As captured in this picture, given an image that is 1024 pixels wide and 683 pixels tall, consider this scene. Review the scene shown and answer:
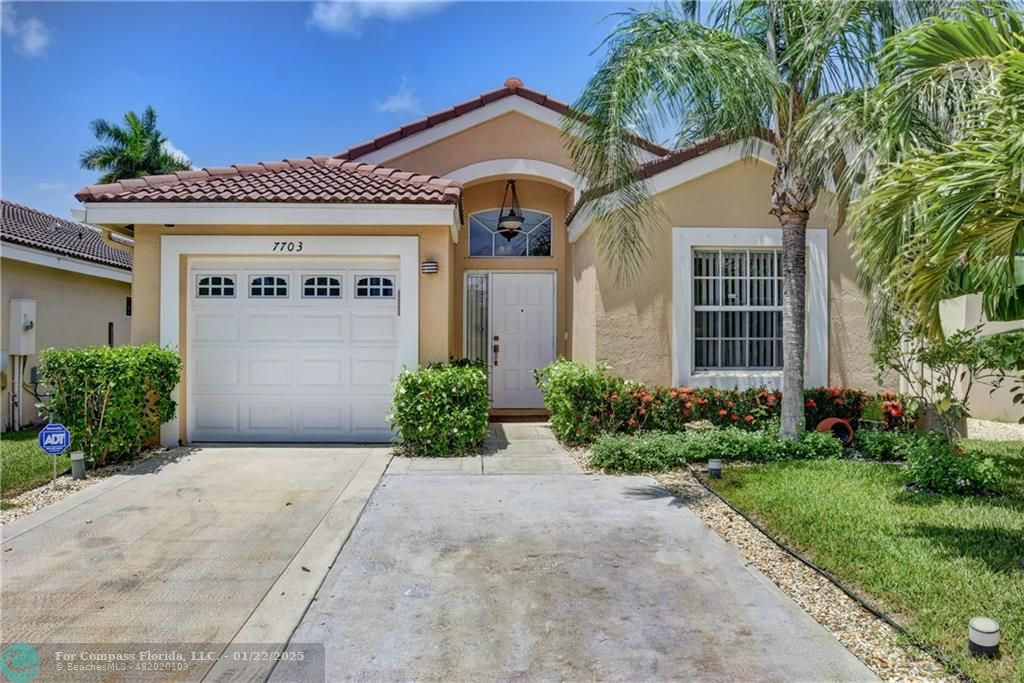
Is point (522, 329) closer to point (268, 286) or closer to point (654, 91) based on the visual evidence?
point (268, 286)

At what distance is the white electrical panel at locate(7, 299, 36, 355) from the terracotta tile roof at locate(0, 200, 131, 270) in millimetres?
1115

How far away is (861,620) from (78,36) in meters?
12.8

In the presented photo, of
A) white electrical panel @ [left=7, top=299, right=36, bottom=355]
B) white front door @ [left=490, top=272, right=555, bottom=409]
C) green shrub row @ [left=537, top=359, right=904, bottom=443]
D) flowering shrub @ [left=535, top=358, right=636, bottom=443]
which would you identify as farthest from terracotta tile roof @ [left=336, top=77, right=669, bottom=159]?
white electrical panel @ [left=7, top=299, right=36, bottom=355]

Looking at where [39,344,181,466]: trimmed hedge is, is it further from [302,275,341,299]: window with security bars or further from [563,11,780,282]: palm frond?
[563,11,780,282]: palm frond

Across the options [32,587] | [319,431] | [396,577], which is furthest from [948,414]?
[32,587]

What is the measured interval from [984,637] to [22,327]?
14258 mm

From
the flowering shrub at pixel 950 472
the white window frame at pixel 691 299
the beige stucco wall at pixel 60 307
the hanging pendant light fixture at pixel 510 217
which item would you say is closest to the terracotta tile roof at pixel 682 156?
the white window frame at pixel 691 299

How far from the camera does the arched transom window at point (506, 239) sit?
12.8 meters

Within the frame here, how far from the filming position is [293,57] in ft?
36.1

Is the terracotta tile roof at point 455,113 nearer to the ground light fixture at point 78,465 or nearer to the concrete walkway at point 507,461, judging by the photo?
the concrete walkway at point 507,461

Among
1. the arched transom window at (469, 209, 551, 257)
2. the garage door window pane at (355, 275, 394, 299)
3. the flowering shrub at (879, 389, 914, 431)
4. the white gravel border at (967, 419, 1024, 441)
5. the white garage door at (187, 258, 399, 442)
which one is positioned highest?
the arched transom window at (469, 209, 551, 257)

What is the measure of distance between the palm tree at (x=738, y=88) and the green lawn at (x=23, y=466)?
25.5ft

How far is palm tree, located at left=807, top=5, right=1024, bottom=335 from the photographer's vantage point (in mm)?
3967

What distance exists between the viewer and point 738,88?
21.7 feet
